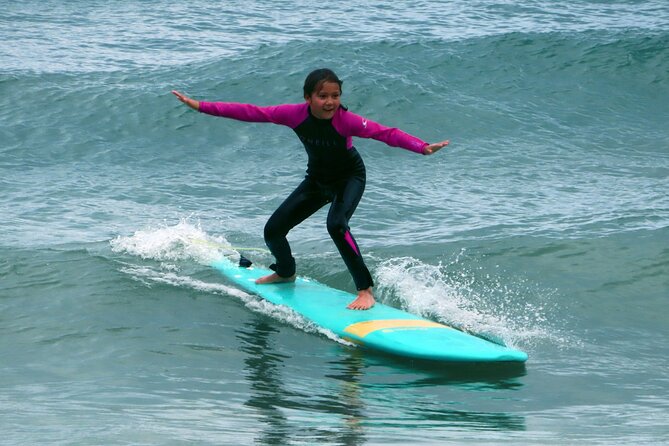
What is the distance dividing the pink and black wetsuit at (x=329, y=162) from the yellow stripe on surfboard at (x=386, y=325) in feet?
1.70

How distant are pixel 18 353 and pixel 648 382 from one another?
3729mm

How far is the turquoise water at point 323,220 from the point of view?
504 centimetres

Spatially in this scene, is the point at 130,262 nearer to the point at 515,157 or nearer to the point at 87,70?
the point at 515,157

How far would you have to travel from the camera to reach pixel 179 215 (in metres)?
9.82

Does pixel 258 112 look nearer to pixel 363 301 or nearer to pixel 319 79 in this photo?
pixel 319 79

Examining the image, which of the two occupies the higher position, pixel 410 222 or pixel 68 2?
pixel 68 2

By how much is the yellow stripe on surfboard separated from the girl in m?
0.37

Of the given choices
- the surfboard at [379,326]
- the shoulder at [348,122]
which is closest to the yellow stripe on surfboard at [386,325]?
the surfboard at [379,326]

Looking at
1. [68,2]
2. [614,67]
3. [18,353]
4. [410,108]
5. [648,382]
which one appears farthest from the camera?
[68,2]

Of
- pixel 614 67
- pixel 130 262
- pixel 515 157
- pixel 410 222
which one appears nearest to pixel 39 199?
pixel 130 262

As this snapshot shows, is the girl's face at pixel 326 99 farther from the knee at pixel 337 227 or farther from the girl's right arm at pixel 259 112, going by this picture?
the knee at pixel 337 227

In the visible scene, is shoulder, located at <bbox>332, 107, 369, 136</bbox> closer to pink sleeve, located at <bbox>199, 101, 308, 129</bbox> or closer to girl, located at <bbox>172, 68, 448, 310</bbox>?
girl, located at <bbox>172, 68, 448, 310</bbox>

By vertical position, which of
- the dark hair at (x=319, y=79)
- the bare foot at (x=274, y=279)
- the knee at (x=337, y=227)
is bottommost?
the bare foot at (x=274, y=279)

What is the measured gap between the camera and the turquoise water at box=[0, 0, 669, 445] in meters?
5.04
